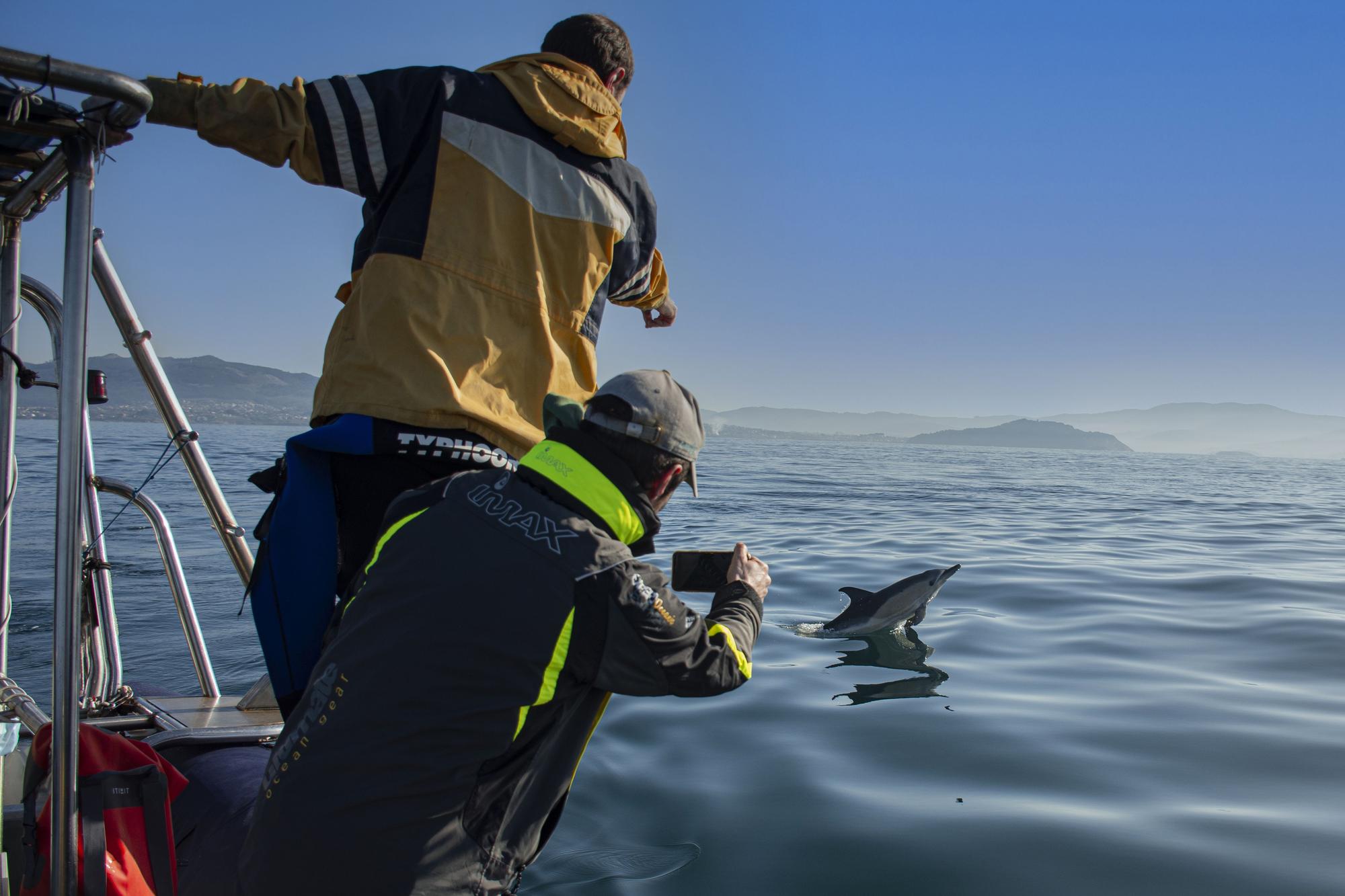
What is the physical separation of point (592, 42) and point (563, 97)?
27cm

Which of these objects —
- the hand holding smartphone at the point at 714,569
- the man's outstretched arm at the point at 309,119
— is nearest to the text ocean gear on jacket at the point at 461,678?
the hand holding smartphone at the point at 714,569

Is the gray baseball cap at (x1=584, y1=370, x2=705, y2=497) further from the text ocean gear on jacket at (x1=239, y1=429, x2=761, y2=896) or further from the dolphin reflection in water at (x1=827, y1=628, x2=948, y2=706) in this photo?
the dolphin reflection in water at (x1=827, y1=628, x2=948, y2=706)

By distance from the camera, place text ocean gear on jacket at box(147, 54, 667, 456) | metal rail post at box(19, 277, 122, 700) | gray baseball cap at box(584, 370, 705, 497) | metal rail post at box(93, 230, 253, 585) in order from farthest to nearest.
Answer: metal rail post at box(19, 277, 122, 700) < metal rail post at box(93, 230, 253, 585) < text ocean gear on jacket at box(147, 54, 667, 456) < gray baseball cap at box(584, 370, 705, 497)

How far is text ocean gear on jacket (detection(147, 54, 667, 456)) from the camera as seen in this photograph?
257 cm

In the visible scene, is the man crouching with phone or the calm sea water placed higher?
the man crouching with phone

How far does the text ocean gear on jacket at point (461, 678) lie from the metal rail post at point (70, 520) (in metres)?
0.38

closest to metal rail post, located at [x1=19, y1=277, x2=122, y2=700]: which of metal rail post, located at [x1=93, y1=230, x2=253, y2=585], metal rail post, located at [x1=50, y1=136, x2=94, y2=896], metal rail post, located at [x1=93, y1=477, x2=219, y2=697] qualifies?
metal rail post, located at [x1=93, y1=477, x2=219, y2=697]

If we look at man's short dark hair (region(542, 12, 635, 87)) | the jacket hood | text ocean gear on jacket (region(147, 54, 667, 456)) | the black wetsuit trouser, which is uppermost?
man's short dark hair (region(542, 12, 635, 87))

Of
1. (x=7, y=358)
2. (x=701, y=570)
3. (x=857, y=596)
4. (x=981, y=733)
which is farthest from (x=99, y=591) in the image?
(x=857, y=596)

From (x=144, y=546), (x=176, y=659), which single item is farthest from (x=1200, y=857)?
(x=144, y=546)

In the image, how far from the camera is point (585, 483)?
2.28m

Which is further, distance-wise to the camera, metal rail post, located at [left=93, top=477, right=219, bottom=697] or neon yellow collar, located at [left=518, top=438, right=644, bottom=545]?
metal rail post, located at [left=93, top=477, right=219, bottom=697]

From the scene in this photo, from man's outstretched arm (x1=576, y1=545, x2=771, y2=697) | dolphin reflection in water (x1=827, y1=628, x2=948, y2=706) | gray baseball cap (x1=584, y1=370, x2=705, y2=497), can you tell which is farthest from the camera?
dolphin reflection in water (x1=827, y1=628, x2=948, y2=706)

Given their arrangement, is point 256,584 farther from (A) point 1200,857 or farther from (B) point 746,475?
(B) point 746,475
